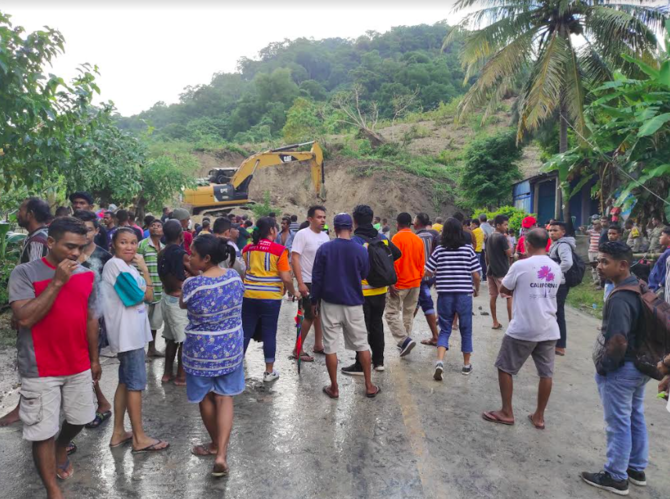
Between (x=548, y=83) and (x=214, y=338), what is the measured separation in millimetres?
13109

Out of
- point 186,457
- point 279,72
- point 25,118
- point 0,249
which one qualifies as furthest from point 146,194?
point 279,72

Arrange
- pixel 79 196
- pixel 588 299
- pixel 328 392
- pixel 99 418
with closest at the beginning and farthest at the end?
1. pixel 99 418
2. pixel 328 392
3. pixel 79 196
4. pixel 588 299

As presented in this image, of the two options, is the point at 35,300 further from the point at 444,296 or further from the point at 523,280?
the point at 444,296

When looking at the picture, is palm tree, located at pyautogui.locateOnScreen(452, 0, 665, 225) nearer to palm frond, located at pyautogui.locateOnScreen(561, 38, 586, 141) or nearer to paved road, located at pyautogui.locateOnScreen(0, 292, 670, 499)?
palm frond, located at pyautogui.locateOnScreen(561, 38, 586, 141)

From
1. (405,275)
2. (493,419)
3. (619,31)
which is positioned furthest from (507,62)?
(493,419)

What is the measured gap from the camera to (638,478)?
3.43 m

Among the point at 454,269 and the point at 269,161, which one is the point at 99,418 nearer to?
the point at 454,269

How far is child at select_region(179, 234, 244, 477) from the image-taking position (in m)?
3.29

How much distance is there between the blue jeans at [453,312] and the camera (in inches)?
216

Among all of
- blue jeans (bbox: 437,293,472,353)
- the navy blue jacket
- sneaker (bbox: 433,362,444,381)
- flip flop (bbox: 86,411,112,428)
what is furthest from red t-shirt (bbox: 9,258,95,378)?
blue jeans (bbox: 437,293,472,353)

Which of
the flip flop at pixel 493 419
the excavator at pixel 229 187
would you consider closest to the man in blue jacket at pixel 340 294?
the flip flop at pixel 493 419

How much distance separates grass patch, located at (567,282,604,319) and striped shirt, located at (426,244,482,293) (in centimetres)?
535

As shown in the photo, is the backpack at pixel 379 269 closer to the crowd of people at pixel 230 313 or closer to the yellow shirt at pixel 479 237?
the crowd of people at pixel 230 313

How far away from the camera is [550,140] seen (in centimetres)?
2047
